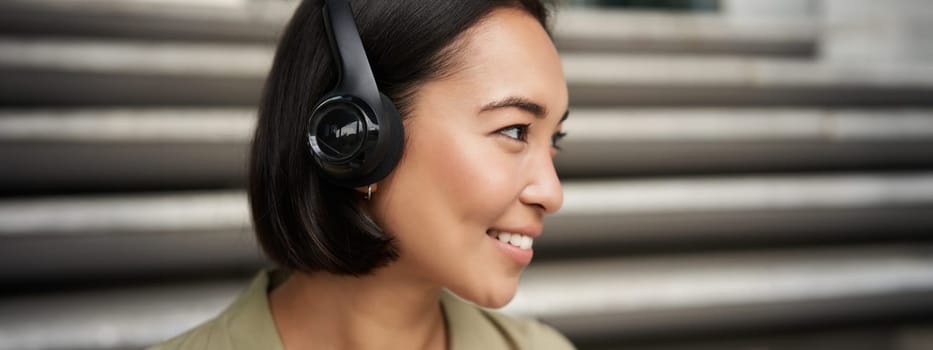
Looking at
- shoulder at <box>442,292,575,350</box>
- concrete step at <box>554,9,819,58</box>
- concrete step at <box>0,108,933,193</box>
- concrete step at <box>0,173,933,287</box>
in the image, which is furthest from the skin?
concrete step at <box>554,9,819,58</box>

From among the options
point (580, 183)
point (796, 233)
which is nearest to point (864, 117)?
point (796, 233)

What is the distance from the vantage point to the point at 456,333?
1153mm

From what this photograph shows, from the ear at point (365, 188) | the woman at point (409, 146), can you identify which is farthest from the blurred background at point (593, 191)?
the ear at point (365, 188)

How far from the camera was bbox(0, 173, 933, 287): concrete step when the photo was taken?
5.41ft

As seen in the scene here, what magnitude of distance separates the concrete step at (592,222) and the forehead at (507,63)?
0.90 m

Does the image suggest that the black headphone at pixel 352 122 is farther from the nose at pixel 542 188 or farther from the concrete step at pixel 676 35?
the concrete step at pixel 676 35

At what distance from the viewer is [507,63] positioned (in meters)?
0.96

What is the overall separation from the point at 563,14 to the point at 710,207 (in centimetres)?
112

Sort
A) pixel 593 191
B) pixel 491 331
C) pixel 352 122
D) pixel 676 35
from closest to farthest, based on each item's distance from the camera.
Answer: pixel 352 122 < pixel 491 331 < pixel 593 191 < pixel 676 35

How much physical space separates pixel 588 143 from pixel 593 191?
0.16 m

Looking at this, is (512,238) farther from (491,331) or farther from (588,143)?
(588,143)

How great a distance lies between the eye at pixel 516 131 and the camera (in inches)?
37.8

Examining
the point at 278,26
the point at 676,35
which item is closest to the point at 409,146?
the point at 278,26

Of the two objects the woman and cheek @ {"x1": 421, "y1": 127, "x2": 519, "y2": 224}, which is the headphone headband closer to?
the woman
